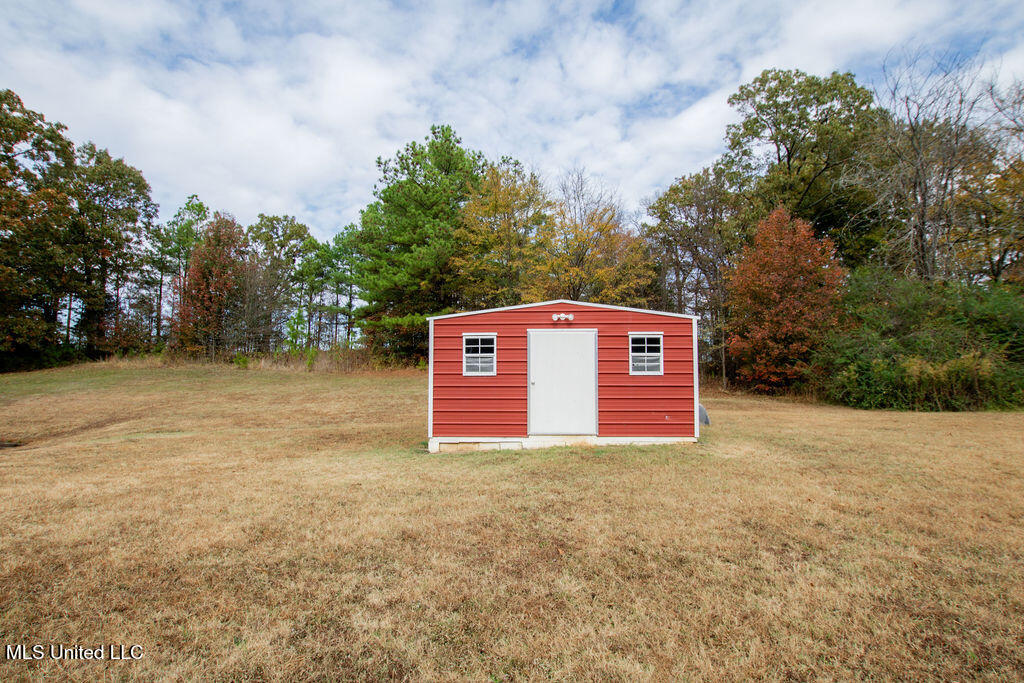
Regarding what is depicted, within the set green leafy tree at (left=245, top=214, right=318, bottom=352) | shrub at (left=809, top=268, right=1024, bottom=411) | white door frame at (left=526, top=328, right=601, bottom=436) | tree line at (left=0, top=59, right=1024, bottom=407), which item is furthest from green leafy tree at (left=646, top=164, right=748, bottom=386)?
green leafy tree at (left=245, top=214, right=318, bottom=352)

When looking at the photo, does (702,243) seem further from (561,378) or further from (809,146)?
(561,378)

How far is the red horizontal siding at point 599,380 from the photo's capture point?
8477 millimetres

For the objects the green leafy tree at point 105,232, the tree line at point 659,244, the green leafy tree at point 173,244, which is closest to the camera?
the tree line at point 659,244

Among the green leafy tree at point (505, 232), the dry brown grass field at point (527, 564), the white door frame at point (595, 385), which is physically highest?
the green leafy tree at point (505, 232)

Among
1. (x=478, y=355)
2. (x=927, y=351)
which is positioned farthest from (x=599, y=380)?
(x=927, y=351)

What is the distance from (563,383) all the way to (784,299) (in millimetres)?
11658

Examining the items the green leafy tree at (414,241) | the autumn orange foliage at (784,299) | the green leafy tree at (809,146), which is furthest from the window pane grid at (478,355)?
the green leafy tree at (809,146)

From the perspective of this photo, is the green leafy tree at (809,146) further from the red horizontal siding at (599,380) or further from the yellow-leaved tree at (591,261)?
the red horizontal siding at (599,380)

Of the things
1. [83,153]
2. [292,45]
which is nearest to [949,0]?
[292,45]

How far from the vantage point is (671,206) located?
22.1m

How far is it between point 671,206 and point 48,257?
1222 inches

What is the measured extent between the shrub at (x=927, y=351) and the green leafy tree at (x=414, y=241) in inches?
623

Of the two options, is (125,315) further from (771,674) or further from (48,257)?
(771,674)

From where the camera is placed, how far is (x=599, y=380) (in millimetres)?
8531
